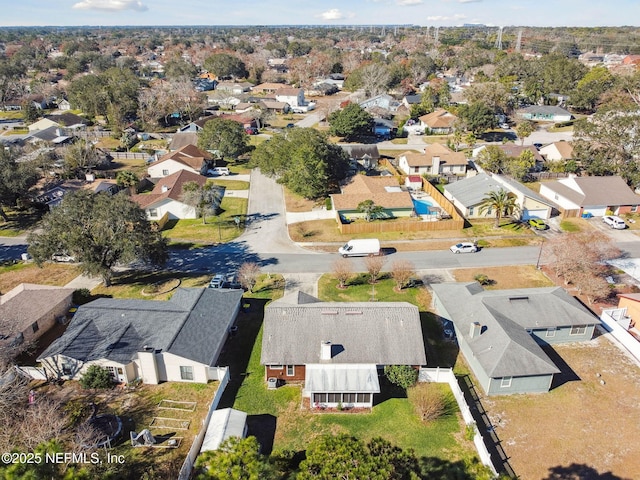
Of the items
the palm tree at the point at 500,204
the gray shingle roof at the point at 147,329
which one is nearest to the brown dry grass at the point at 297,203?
the palm tree at the point at 500,204

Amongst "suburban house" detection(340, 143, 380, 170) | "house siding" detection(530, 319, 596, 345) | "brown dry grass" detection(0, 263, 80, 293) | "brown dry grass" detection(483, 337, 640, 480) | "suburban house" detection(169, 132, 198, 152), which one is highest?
"suburban house" detection(169, 132, 198, 152)

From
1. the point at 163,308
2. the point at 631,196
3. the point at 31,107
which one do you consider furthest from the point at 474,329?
the point at 31,107

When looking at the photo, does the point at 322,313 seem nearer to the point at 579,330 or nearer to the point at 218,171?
the point at 579,330

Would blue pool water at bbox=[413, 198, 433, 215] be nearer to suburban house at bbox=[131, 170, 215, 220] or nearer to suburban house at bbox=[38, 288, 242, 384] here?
suburban house at bbox=[131, 170, 215, 220]

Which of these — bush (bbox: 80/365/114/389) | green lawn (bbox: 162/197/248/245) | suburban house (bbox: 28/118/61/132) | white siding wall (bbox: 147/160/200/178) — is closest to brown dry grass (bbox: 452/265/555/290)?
green lawn (bbox: 162/197/248/245)

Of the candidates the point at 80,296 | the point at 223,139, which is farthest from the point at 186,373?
the point at 223,139

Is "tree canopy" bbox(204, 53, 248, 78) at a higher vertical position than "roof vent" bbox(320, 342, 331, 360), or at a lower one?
higher
